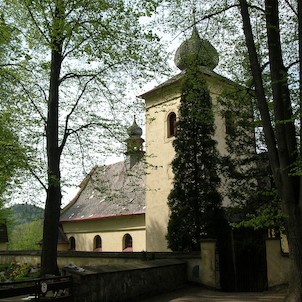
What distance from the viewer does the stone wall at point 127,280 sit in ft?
30.8

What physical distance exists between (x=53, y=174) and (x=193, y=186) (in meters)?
7.79

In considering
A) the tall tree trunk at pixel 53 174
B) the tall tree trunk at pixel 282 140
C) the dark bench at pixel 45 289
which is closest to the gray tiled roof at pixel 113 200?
the tall tree trunk at pixel 53 174

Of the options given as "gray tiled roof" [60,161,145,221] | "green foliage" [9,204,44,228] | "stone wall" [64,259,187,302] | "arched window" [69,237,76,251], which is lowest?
"stone wall" [64,259,187,302]

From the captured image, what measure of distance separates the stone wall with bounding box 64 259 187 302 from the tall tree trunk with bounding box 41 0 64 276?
2.62 m

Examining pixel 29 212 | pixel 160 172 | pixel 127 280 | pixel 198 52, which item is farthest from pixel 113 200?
pixel 198 52

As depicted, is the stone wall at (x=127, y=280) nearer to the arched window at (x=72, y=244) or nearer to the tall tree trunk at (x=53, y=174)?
the tall tree trunk at (x=53, y=174)

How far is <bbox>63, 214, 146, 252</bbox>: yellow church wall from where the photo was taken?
25.9 metres

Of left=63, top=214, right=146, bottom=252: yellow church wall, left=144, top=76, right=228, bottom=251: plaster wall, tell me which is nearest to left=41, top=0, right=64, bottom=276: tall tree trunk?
left=144, top=76, right=228, bottom=251: plaster wall

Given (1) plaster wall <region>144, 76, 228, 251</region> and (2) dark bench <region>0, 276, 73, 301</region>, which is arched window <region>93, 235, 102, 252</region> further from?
(2) dark bench <region>0, 276, 73, 301</region>

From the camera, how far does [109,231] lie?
28.5m

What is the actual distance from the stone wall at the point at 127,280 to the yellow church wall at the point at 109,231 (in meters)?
12.6

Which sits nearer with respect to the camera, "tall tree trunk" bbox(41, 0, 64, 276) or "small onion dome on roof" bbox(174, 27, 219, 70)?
"small onion dome on roof" bbox(174, 27, 219, 70)

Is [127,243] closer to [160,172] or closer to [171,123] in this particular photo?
[160,172]

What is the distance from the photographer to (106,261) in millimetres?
17172
